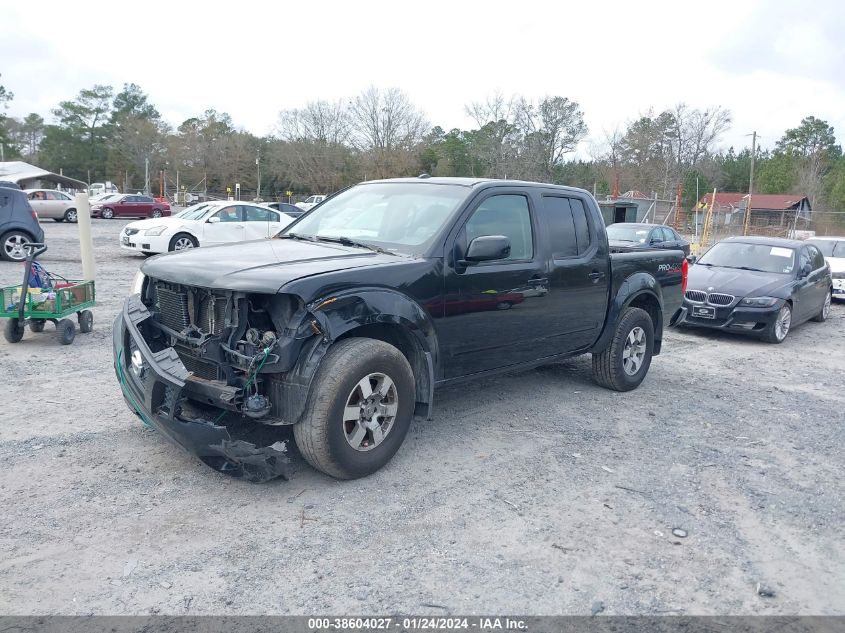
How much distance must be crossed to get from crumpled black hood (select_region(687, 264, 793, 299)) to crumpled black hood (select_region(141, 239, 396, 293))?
744 centimetres

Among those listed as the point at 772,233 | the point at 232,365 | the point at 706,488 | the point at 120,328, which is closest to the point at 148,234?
the point at 120,328

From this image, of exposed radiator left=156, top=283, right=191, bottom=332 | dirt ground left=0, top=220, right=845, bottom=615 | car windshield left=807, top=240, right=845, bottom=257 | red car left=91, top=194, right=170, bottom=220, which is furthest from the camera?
red car left=91, top=194, right=170, bottom=220

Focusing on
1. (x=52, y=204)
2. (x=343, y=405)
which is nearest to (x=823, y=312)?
(x=343, y=405)

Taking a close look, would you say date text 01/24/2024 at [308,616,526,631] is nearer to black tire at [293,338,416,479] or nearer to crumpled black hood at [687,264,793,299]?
black tire at [293,338,416,479]

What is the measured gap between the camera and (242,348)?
4.00 m

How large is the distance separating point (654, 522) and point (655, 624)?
1.03m

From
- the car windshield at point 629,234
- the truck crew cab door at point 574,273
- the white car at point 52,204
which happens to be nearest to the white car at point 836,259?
the car windshield at point 629,234

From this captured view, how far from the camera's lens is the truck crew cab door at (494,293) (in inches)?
189

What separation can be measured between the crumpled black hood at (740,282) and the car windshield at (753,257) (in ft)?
0.78

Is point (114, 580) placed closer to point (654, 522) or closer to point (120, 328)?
point (120, 328)

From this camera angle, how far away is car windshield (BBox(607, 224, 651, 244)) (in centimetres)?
1688

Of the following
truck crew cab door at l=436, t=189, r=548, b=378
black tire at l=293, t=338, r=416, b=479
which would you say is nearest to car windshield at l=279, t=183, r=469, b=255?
truck crew cab door at l=436, t=189, r=548, b=378

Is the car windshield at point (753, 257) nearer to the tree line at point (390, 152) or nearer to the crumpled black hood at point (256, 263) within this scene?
the crumpled black hood at point (256, 263)

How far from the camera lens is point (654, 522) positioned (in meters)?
4.04
